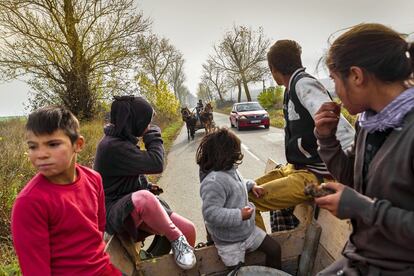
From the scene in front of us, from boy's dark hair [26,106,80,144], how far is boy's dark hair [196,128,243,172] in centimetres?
104

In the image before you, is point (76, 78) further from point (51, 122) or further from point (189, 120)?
point (51, 122)

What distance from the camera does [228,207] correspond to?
8.63 feet

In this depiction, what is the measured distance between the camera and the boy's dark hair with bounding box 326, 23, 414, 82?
1333mm

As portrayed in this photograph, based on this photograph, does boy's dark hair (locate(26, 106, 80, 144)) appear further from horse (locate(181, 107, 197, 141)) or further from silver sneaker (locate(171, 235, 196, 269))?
horse (locate(181, 107, 197, 141))

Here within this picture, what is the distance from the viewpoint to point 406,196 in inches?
49.7

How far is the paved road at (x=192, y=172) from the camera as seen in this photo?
6305 mm

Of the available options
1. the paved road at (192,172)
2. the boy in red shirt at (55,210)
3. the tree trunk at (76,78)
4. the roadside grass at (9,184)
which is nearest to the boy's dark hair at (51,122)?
the boy in red shirt at (55,210)

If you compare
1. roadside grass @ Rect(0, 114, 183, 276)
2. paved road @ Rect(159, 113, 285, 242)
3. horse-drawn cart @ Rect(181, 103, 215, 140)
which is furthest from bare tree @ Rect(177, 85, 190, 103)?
roadside grass @ Rect(0, 114, 183, 276)

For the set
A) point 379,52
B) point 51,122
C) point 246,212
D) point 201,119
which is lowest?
point 201,119

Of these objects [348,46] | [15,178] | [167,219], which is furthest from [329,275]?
[15,178]

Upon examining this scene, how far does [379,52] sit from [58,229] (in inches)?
68.4

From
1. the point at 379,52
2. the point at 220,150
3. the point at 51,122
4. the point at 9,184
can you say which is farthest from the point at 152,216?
the point at 9,184

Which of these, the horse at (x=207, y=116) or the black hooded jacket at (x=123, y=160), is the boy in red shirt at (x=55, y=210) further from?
the horse at (x=207, y=116)

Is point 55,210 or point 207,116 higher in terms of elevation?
point 55,210
